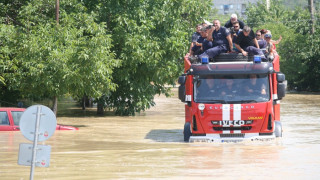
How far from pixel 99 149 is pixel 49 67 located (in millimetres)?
9094

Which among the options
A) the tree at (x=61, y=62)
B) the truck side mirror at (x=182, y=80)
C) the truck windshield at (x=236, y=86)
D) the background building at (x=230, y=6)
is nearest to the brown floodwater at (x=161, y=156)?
the truck windshield at (x=236, y=86)

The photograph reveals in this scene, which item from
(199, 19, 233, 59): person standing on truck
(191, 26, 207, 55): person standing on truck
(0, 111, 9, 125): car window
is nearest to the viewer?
(199, 19, 233, 59): person standing on truck

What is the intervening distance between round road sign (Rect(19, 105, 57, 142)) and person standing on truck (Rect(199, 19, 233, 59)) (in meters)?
10.5

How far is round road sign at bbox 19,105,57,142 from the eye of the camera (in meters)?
9.54

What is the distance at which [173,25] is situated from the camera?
115ft

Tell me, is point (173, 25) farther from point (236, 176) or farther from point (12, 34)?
point (236, 176)

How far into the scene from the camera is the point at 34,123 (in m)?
9.52

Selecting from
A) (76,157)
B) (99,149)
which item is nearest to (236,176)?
(76,157)

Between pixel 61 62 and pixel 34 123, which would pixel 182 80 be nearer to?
pixel 61 62

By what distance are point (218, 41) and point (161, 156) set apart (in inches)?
180

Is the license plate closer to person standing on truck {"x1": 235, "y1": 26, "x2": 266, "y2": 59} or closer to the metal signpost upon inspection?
person standing on truck {"x1": 235, "y1": 26, "x2": 266, "y2": 59}

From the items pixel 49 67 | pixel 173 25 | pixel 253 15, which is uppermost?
pixel 253 15

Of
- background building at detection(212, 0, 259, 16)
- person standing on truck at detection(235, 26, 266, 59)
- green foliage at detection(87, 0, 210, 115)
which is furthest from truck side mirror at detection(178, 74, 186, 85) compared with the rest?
background building at detection(212, 0, 259, 16)

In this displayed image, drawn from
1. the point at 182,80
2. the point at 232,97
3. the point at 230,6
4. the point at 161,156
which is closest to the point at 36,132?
the point at 161,156
